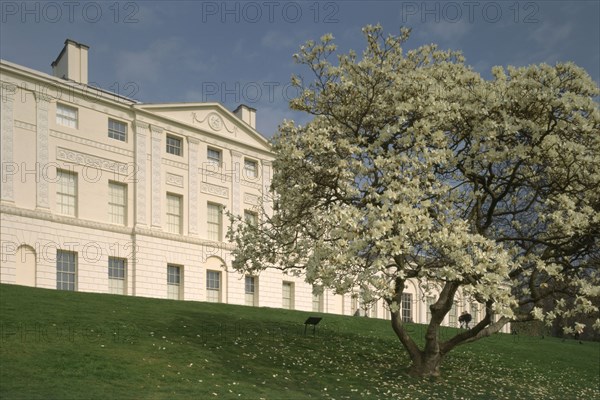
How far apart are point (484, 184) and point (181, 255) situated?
28132 millimetres

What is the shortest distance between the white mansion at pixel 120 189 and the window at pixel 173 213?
0.07 m

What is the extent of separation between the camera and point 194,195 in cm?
4566

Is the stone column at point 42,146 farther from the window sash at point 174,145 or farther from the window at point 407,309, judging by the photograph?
the window at point 407,309

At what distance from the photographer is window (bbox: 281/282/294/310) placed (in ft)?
167

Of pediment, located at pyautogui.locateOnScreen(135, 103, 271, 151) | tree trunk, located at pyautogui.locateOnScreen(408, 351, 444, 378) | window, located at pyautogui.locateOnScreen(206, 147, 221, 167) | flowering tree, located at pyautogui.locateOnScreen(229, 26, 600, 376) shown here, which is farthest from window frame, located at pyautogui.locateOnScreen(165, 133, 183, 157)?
tree trunk, located at pyautogui.locateOnScreen(408, 351, 444, 378)

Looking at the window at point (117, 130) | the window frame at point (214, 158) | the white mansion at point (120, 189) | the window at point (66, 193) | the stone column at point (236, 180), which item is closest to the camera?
the white mansion at point (120, 189)

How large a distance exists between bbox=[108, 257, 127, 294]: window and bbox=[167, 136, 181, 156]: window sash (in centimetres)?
841

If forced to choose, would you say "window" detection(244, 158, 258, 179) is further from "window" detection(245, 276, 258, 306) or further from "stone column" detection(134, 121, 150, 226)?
"stone column" detection(134, 121, 150, 226)

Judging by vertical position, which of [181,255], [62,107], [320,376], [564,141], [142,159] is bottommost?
[320,376]

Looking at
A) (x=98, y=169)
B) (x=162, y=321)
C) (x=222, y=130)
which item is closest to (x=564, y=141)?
(x=162, y=321)

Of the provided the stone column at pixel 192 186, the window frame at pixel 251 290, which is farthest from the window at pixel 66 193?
the window frame at pixel 251 290

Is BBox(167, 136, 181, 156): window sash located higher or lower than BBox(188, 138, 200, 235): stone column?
higher

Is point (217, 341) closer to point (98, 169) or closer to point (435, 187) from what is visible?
point (435, 187)

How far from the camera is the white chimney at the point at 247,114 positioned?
5344 cm
